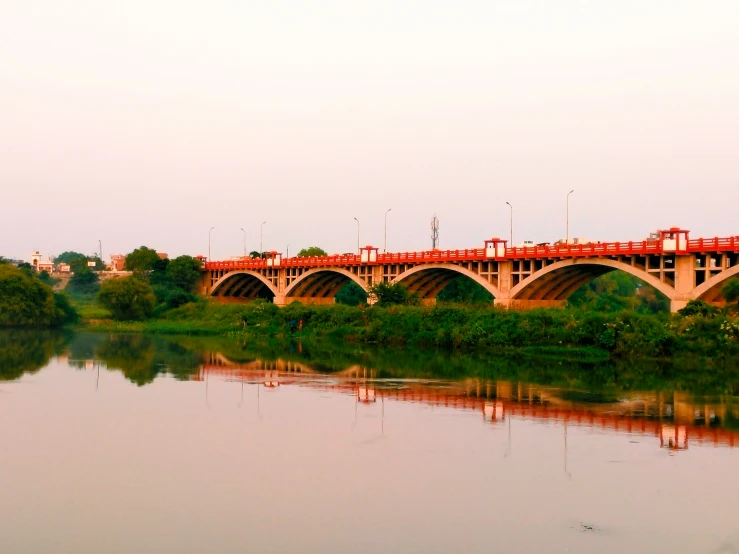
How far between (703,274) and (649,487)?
109 feet

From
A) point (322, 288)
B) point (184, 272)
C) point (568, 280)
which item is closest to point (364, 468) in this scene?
point (568, 280)

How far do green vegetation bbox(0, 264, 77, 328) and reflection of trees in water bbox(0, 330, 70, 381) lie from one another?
493 centimetres

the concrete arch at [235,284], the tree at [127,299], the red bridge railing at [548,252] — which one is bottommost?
the tree at [127,299]

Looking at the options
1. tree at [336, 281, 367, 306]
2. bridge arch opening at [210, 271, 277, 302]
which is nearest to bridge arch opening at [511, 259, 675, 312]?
tree at [336, 281, 367, 306]

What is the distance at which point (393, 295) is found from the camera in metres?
63.5

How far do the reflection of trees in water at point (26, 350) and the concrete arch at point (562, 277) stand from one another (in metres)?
29.0

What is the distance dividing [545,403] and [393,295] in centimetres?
3484

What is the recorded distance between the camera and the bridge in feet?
155

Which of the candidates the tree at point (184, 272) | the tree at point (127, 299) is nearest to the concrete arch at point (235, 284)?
the tree at point (184, 272)

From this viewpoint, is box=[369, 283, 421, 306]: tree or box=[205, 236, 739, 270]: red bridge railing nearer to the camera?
box=[205, 236, 739, 270]: red bridge railing

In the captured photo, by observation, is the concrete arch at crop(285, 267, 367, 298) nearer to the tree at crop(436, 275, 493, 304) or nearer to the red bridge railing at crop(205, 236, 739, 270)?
→ the red bridge railing at crop(205, 236, 739, 270)

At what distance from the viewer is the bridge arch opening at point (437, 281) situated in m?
60.4

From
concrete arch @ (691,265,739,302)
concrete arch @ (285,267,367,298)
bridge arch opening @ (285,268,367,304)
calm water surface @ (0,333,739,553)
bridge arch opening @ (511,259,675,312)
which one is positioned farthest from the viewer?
bridge arch opening @ (285,268,367,304)

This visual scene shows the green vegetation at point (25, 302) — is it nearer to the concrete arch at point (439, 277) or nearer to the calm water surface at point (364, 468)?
the concrete arch at point (439, 277)
